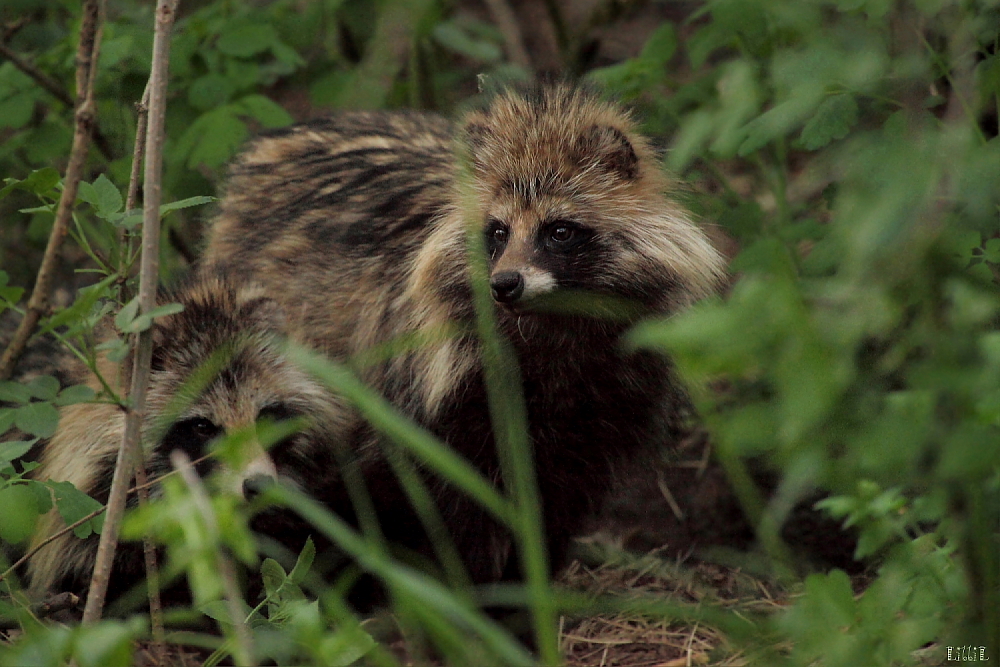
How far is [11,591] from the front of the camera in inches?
114

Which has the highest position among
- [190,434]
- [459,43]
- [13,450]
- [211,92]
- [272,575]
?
[459,43]

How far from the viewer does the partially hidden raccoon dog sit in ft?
11.8

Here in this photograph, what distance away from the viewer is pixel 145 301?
257cm

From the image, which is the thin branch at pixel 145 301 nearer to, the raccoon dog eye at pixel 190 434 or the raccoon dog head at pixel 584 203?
the raccoon dog eye at pixel 190 434

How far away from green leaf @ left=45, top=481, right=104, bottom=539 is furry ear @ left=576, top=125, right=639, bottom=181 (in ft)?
6.05

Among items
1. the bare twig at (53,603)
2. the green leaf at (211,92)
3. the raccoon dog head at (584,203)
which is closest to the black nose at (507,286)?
the raccoon dog head at (584,203)

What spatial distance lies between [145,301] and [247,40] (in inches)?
95.6

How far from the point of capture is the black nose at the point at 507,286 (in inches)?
124

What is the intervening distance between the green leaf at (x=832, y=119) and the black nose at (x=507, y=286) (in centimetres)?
→ 98

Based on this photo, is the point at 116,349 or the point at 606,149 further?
the point at 606,149

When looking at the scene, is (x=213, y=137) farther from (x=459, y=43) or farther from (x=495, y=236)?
(x=459, y=43)

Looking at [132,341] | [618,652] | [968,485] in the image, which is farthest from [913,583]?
[132,341]

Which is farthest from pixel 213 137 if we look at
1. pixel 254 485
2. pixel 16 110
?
pixel 254 485

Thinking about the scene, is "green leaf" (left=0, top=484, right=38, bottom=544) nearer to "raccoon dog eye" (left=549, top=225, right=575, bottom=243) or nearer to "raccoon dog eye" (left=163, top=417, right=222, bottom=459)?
"raccoon dog eye" (left=163, top=417, right=222, bottom=459)
